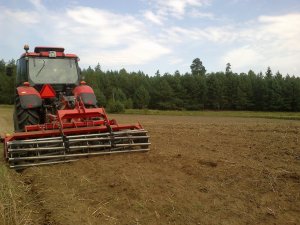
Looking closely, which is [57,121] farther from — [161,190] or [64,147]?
[161,190]

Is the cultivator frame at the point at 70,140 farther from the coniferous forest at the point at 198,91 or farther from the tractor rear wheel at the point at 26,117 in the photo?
the coniferous forest at the point at 198,91

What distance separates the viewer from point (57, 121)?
25.9ft

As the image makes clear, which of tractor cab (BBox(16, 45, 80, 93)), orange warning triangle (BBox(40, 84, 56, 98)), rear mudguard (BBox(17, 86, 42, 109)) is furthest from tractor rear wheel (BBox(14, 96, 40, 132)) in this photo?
tractor cab (BBox(16, 45, 80, 93))

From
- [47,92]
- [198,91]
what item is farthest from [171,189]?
[198,91]

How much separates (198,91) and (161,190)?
53.9 meters

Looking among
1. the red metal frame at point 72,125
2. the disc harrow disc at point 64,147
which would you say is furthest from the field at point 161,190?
the red metal frame at point 72,125

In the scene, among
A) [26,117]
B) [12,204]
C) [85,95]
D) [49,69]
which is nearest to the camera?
[12,204]

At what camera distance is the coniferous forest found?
53125mm

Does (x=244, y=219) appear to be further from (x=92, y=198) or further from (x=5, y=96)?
(x=5, y=96)

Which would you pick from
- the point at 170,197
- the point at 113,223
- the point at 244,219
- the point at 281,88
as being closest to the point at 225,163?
the point at 170,197

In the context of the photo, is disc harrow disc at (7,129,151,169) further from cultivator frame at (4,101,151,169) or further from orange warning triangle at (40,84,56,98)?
orange warning triangle at (40,84,56,98)

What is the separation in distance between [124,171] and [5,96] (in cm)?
4991

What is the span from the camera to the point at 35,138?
7383 mm

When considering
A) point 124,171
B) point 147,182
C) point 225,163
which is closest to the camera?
point 147,182
